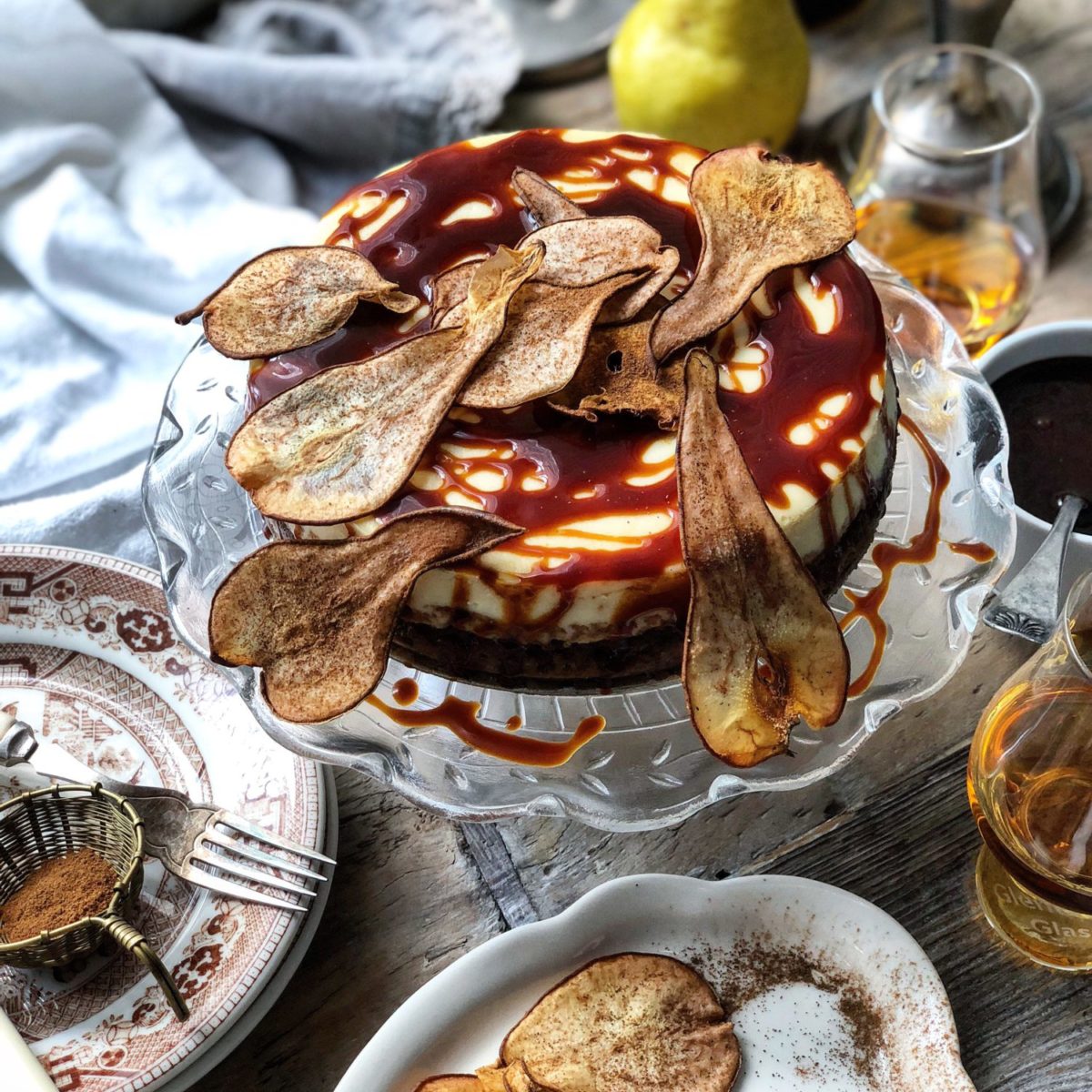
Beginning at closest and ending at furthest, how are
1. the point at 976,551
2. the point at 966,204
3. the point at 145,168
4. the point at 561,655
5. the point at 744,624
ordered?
1. the point at 744,624
2. the point at 561,655
3. the point at 976,551
4. the point at 966,204
5. the point at 145,168

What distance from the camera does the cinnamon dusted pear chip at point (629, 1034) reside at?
1003mm

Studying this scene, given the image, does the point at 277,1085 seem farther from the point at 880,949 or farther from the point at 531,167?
the point at 531,167

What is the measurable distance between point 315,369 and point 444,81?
0.79 metres

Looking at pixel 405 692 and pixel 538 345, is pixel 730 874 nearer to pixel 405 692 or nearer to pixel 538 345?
pixel 405 692

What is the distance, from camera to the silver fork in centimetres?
108

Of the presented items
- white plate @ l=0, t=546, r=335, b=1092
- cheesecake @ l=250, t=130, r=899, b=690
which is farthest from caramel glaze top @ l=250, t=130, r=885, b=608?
white plate @ l=0, t=546, r=335, b=1092

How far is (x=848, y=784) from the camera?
1218mm

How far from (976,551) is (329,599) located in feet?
1.77

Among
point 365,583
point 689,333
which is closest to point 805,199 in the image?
point 689,333

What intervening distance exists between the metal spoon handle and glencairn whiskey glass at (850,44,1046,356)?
0.37 meters

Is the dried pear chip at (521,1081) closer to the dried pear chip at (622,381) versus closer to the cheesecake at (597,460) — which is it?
the cheesecake at (597,460)

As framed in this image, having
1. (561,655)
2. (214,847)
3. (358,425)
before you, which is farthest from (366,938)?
(358,425)

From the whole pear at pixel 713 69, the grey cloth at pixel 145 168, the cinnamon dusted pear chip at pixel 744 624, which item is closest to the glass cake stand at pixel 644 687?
the cinnamon dusted pear chip at pixel 744 624

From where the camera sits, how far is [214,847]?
1.11m
